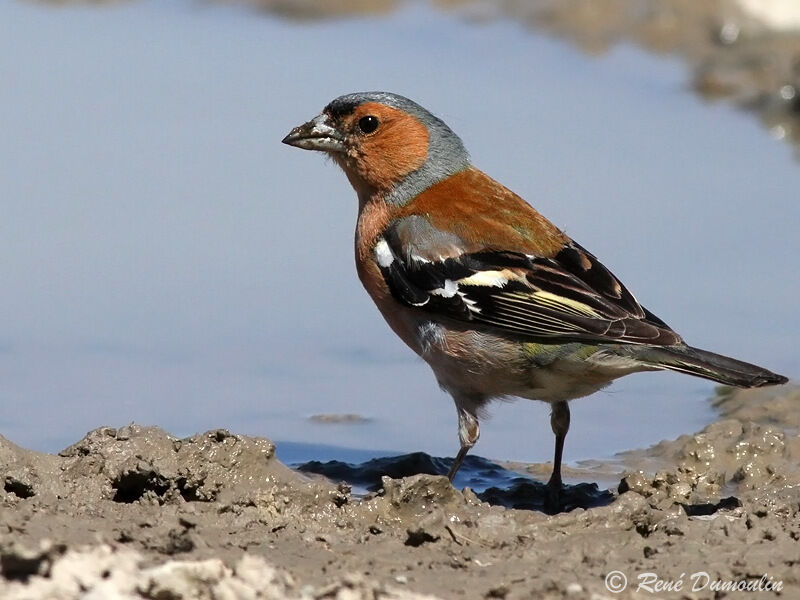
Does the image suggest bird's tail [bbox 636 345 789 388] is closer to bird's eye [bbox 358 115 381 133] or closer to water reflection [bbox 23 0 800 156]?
bird's eye [bbox 358 115 381 133]

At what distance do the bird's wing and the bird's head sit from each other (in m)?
0.46

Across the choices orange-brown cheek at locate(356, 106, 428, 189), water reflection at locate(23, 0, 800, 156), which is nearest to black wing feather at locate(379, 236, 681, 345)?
orange-brown cheek at locate(356, 106, 428, 189)

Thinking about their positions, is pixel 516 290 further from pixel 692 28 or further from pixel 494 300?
pixel 692 28

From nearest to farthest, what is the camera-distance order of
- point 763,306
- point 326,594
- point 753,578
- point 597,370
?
point 326,594 → point 753,578 → point 597,370 → point 763,306

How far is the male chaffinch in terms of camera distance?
6645mm

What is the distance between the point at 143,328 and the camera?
8555 mm

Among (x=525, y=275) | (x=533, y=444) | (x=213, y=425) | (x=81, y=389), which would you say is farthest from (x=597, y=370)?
(x=81, y=389)

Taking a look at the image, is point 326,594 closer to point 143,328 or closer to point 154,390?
point 154,390

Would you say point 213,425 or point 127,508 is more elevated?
point 213,425

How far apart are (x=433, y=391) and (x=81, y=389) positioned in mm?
1882

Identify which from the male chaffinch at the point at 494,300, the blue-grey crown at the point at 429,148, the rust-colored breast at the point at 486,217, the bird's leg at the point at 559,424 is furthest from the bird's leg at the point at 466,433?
the blue-grey crown at the point at 429,148

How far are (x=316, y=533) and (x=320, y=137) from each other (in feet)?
9.06

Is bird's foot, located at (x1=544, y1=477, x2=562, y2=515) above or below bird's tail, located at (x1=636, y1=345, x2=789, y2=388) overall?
below

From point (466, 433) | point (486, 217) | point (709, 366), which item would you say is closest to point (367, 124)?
point (486, 217)
